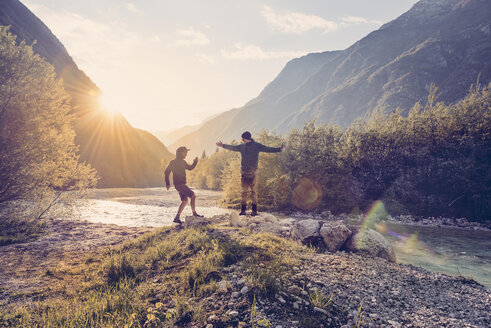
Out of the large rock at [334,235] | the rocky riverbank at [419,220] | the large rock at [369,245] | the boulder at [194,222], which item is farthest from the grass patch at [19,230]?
the rocky riverbank at [419,220]

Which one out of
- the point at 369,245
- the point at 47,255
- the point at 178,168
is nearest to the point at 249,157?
the point at 178,168

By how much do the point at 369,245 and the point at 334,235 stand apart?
5.26 ft

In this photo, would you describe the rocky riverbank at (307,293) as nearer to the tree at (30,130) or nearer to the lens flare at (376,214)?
the tree at (30,130)

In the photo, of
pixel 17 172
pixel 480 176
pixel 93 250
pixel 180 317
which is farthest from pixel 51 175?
pixel 480 176

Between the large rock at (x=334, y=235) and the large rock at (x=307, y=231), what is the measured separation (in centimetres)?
28

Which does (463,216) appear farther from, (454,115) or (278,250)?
(278,250)

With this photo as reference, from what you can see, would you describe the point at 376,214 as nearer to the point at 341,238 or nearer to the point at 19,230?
the point at 341,238

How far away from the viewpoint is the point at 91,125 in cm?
11331

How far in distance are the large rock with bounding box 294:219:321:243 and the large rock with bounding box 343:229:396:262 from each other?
1.42 m

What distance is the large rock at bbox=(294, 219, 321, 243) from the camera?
417 inches

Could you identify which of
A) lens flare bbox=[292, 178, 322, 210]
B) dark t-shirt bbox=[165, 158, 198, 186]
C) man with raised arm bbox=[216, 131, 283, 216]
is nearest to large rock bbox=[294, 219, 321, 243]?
man with raised arm bbox=[216, 131, 283, 216]

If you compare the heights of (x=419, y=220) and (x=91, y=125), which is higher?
(x=91, y=125)

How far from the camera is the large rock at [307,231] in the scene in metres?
10.6

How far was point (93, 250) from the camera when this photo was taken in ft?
36.1
